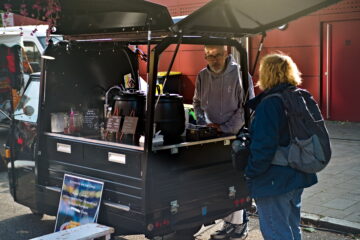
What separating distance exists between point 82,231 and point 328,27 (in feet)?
32.9

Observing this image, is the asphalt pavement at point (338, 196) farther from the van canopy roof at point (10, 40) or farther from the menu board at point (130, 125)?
the van canopy roof at point (10, 40)

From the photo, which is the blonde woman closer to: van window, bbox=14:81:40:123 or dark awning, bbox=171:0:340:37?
dark awning, bbox=171:0:340:37

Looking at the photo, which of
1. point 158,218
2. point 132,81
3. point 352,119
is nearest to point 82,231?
point 158,218

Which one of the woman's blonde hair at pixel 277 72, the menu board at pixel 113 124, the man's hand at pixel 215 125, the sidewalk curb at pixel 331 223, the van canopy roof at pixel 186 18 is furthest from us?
the sidewalk curb at pixel 331 223

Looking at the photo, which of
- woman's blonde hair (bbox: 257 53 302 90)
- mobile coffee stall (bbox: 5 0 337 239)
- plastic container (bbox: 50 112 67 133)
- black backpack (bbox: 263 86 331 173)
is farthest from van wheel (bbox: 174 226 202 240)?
woman's blonde hair (bbox: 257 53 302 90)

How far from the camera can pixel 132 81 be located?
6.00 m

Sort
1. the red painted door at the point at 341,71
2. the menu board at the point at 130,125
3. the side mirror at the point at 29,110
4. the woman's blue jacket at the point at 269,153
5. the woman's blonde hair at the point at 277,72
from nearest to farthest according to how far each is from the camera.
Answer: the woman's blue jacket at the point at 269,153 < the woman's blonde hair at the point at 277,72 < the menu board at the point at 130,125 < the side mirror at the point at 29,110 < the red painted door at the point at 341,71

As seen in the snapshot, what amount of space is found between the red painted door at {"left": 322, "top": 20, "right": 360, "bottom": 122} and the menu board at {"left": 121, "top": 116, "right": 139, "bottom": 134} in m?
9.06

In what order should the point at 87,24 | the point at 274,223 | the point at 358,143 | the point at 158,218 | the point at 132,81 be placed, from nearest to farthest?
1. the point at 274,223
2. the point at 158,218
3. the point at 87,24
4. the point at 132,81
5. the point at 358,143

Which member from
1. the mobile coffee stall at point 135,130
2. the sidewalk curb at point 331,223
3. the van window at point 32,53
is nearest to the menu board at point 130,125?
the mobile coffee stall at point 135,130

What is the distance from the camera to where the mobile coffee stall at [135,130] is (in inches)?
163

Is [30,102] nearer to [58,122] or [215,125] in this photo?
[58,122]

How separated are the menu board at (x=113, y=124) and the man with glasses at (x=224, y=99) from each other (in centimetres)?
96

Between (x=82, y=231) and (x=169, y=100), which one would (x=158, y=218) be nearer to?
(x=82, y=231)
